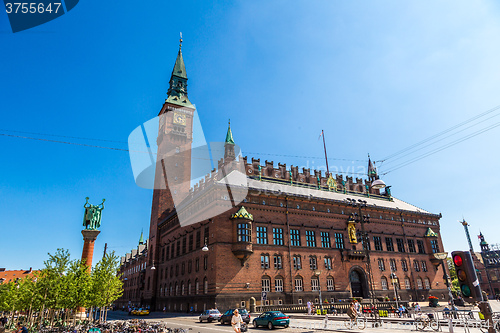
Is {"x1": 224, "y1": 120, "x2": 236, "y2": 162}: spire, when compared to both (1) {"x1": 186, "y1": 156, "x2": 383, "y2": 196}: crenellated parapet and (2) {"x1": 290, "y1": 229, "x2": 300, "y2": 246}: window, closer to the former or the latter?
(1) {"x1": 186, "y1": 156, "x2": 383, "y2": 196}: crenellated parapet

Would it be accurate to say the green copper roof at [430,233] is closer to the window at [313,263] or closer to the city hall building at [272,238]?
the city hall building at [272,238]

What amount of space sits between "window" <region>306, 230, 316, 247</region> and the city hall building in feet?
0.52

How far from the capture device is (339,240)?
48906 millimetres

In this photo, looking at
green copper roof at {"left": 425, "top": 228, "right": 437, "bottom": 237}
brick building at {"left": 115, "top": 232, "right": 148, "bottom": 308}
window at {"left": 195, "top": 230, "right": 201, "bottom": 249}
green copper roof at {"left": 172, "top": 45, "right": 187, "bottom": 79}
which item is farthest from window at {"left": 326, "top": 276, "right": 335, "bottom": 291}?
green copper roof at {"left": 172, "top": 45, "right": 187, "bottom": 79}

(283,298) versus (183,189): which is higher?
(183,189)

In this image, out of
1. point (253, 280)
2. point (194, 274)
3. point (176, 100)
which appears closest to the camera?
point (253, 280)

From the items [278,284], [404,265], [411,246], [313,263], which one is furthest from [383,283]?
[278,284]

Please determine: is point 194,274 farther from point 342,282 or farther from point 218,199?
point 342,282

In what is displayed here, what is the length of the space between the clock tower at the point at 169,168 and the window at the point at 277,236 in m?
19.9

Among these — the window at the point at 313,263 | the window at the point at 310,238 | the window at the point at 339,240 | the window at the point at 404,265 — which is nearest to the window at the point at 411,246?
the window at the point at 404,265

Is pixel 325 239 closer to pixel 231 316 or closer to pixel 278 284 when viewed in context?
pixel 278 284

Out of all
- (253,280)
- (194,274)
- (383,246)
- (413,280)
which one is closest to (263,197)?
(253,280)

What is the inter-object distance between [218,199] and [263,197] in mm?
6889

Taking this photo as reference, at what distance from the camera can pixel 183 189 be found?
57.0 meters
